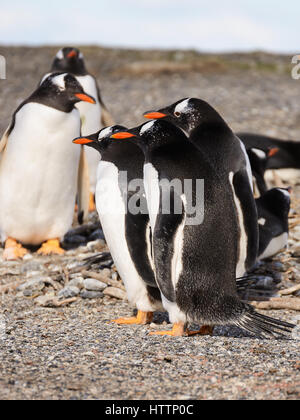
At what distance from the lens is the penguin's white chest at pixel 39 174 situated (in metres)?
5.25

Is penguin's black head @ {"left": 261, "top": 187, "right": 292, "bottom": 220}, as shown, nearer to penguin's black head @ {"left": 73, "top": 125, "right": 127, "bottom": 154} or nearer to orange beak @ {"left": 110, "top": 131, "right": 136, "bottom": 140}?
penguin's black head @ {"left": 73, "top": 125, "right": 127, "bottom": 154}

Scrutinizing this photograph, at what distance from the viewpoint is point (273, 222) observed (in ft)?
16.7

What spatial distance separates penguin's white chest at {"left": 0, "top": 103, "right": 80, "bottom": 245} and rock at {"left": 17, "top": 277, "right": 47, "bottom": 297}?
84cm

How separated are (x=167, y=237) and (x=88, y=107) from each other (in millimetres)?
3700

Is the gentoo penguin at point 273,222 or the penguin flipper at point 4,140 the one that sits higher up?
the penguin flipper at point 4,140

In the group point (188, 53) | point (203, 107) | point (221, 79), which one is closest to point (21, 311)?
point (203, 107)

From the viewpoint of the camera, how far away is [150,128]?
3678mm

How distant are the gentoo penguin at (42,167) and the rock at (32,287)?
755 mm

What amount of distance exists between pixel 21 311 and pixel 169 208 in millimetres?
1482

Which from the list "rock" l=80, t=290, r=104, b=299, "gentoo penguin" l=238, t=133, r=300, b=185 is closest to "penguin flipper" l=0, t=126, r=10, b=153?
"rock" l=80, t=290, r=104, b=299

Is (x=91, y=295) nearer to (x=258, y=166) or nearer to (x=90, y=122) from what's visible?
(x=258, y=166)

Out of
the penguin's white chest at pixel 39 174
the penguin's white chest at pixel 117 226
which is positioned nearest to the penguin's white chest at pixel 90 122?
the penguin's white chest at pixel 39 174

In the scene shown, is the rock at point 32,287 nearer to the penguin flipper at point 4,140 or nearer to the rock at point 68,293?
the rock at point 68,293

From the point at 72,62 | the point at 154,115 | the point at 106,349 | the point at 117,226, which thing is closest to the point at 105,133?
the point at 154,115
